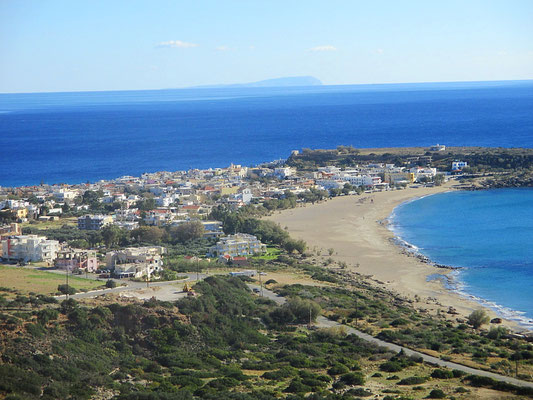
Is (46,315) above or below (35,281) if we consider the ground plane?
above

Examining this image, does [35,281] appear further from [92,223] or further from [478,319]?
[92,223]

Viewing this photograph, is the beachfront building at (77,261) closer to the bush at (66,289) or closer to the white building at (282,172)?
the bush at (66,289)

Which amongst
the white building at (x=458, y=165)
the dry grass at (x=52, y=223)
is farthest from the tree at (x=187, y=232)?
the white building at (x=458, y=165)

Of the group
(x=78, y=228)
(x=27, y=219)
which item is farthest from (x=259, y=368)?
(x=27, y=219)

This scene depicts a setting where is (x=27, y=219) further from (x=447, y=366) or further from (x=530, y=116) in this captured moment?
(x=530, y=116)

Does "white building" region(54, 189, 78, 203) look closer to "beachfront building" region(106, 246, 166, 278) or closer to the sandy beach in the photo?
the sandy beach

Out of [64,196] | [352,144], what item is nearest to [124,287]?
[64,196]
